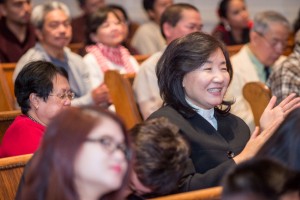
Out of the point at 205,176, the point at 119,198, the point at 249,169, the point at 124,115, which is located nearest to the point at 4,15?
the point at 124,115

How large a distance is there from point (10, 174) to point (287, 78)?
1980 mm

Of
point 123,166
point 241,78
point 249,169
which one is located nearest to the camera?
point 249,169

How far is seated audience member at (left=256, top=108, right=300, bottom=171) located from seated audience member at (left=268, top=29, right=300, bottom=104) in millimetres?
1904

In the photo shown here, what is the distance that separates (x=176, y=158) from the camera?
2.17 m

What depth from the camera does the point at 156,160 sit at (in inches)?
84.7

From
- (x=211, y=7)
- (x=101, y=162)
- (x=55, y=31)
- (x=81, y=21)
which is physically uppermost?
(x=101, y=162)

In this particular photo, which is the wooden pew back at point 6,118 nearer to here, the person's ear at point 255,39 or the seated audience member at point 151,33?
the person's ear at point 255,39

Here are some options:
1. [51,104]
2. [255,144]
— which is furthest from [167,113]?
[51,104]

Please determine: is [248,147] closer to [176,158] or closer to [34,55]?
[176,158]

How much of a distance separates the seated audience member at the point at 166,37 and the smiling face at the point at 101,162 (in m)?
2.01

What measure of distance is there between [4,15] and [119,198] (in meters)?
3.37

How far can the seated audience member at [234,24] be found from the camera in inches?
223

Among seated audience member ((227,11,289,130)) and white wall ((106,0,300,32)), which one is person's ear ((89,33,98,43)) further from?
white wall ((106,0,300,32))

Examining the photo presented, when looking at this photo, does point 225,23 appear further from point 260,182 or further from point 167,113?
point 260,182
